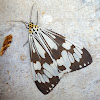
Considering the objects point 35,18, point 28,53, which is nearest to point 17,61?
point 28,53

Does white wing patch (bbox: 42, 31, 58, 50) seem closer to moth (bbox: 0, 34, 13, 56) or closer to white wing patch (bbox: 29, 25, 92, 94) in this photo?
white wing patch (bbox: 29, 25, 92, 94)

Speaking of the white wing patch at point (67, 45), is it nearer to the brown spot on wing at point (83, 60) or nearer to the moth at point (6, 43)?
the brown spot on wing at point (83, 60)

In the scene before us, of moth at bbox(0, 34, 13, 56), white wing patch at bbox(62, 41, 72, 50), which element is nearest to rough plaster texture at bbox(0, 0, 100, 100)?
moth at bbox(0, 34, 13, 56)

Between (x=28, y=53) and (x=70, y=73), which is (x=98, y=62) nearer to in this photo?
(x=70, y=73)

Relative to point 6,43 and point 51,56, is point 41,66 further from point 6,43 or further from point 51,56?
point 6,43

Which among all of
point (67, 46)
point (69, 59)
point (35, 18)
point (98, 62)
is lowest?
point (98, 62)
